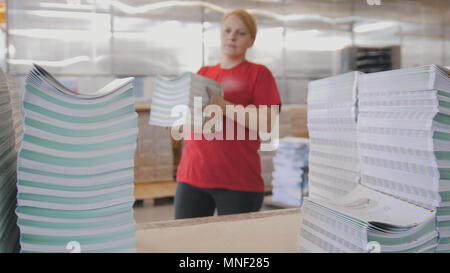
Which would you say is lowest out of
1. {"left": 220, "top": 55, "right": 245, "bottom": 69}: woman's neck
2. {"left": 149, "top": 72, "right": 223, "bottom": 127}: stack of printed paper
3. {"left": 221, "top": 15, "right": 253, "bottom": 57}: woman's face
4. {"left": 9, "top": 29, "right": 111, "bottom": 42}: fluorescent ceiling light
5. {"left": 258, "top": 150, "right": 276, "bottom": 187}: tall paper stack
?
{"left": 258, "top": 150, "right": 276, "bottom": 187}: tall paper stack

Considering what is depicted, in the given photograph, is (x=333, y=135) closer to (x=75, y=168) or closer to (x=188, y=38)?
(x=75, y=168)

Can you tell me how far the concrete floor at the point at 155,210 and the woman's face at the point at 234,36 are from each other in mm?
2982

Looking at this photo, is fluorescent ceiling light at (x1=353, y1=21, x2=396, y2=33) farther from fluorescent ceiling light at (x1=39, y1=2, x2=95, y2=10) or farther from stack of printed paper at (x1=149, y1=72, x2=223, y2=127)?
stack of printed paper at (x1=149, y1=72, x2=223, y2=127)

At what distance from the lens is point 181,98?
1.28 metres

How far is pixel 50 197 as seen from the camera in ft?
2.08

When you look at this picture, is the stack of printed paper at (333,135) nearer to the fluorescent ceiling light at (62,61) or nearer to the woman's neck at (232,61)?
the woman's neck at (232,61)

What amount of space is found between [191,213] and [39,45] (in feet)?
17.7

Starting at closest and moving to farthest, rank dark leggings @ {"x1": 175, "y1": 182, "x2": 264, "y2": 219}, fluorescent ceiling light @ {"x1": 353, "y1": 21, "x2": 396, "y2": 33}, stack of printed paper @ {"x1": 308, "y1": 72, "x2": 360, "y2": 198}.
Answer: stack of printed paper @ {"x1": 308, "y1": 72, "x2": 360, "y2": 198} < dark leggings @ {"x1": 175, "y1": 182, "x2": 264, "y2": 219} < fluorescent ceiling light @ {"x1": 353, "y1": 21, "x2": 396, "y2": 33}

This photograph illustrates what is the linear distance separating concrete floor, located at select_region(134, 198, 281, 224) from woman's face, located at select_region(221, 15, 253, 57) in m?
2.98

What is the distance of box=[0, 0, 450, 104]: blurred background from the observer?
6109mm

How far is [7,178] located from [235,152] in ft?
3.97

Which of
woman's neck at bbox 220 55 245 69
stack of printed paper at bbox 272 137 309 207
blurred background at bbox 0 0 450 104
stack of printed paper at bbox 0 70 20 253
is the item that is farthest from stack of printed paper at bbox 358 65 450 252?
blurred background at bbox 0 0 450 104
